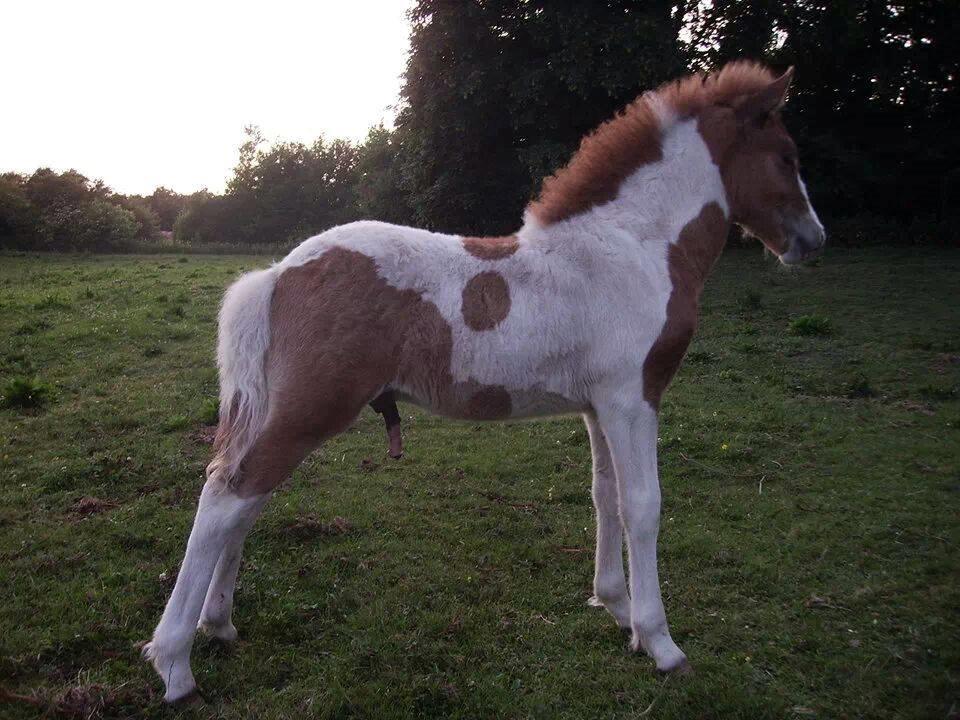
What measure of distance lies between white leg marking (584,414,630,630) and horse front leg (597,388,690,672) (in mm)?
351

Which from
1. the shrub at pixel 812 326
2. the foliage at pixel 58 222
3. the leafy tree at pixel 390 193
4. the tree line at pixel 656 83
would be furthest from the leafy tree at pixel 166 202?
the shrub at pixel 812 326

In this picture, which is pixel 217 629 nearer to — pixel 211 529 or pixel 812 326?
pixel 211 529

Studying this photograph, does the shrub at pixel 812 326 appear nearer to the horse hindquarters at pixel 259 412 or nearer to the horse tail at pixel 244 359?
the horse hindquarters at pixel 259 412

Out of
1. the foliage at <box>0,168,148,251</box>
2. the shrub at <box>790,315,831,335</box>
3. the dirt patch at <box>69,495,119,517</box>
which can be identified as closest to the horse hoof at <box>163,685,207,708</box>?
the dirt patch at <box>69,495,119,517</box>

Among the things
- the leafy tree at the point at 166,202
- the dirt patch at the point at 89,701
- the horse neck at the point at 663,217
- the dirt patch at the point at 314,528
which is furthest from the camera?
the leafy tree at the point at 166,202

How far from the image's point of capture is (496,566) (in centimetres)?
446

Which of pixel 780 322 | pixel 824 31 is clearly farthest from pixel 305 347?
pixel 824 31

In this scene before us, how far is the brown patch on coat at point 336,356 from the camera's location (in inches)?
121

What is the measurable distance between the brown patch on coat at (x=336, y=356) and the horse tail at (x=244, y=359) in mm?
47

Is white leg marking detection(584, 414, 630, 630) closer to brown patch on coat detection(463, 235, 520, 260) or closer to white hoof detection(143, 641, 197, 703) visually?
brown patch on coat detection(463, 235, 520, 260)

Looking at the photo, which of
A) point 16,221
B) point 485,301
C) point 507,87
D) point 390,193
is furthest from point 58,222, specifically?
point 485,301

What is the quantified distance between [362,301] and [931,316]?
10.2 m

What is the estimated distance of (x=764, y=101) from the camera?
3.84m

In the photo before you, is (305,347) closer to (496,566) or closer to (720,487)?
(496,566)
